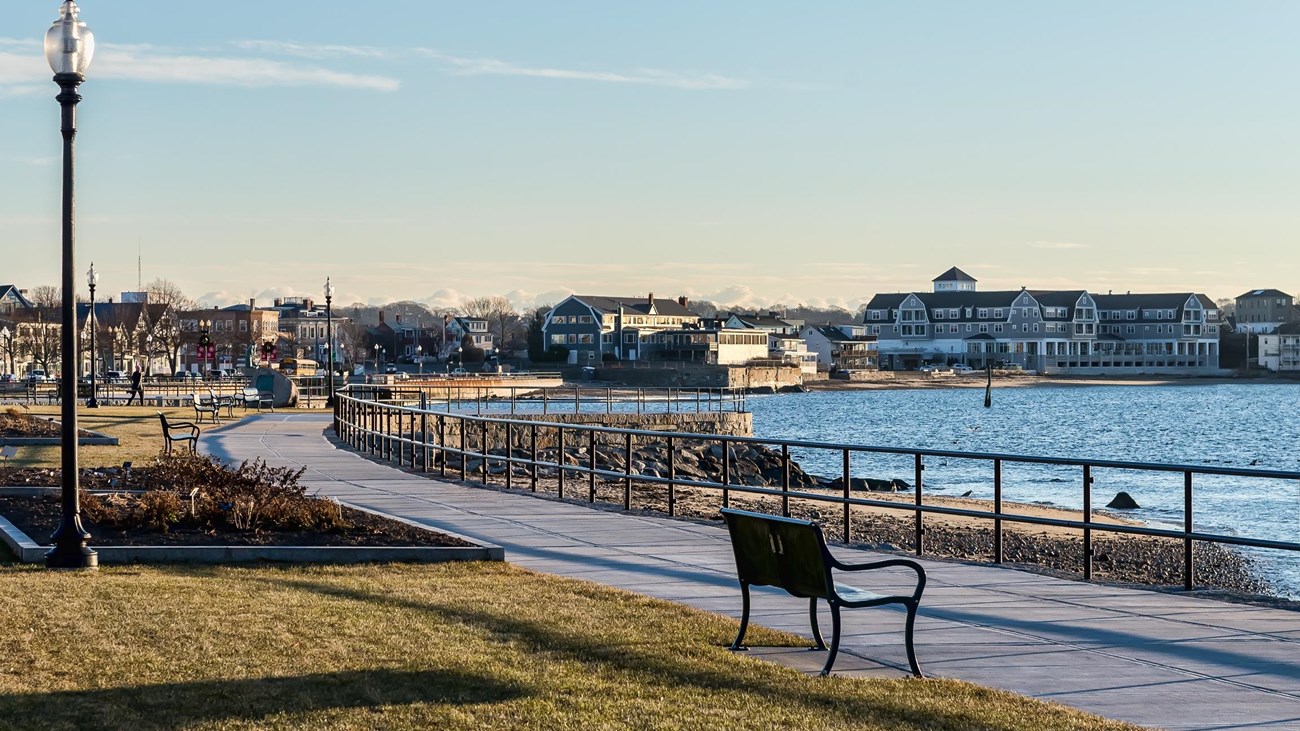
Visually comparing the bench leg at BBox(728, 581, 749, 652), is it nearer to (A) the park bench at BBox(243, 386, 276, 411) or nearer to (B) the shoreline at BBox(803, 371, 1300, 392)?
(A) the park bench at BBox(243, 386, 276, 411)

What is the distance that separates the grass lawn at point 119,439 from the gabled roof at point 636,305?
113 m

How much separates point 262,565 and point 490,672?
5.25 m

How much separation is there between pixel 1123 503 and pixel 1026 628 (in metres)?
32.8

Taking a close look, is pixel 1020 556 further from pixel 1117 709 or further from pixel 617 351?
pixel 617 351

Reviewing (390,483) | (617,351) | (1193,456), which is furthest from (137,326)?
(390,483)

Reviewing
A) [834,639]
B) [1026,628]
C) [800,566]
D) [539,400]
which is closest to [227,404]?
[539,400]

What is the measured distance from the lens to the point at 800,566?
330 inches

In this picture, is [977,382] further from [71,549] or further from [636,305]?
[71,549]

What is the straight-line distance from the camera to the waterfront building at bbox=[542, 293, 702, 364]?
16738cm

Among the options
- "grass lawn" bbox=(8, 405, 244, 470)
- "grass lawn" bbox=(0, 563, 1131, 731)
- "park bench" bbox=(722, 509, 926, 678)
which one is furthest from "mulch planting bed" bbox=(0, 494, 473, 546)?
"grass lawn" bbox=(8, 405, 244, 470)

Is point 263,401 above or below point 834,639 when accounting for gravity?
below

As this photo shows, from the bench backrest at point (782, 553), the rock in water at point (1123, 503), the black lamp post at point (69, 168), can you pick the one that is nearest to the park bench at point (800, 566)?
the bench backrest at point (782, 553)

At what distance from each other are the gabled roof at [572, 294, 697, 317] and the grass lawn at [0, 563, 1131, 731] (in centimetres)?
15595

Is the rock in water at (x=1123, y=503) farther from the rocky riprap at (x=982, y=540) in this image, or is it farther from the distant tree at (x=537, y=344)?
the distant tree at (x=537, y=344)
